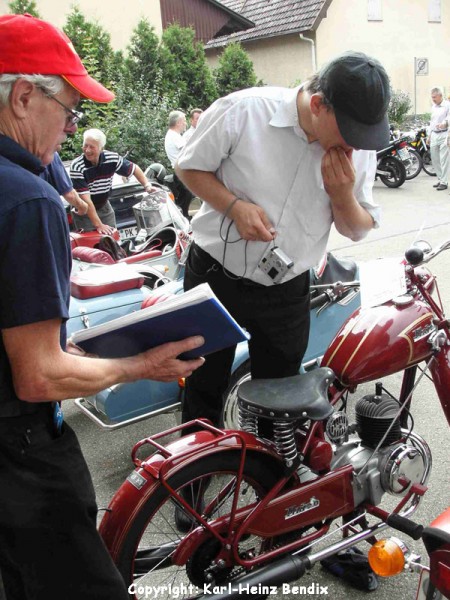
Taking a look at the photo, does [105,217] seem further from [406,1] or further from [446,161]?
[406,1]

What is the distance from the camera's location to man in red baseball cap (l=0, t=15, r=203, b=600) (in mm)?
1320

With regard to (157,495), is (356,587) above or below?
below

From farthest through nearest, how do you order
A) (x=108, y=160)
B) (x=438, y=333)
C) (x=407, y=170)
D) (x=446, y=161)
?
(x=407, y=170)
(x=446, y=161)
(x=108, y=160)
(x=438, y=333)

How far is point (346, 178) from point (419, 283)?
547 mm

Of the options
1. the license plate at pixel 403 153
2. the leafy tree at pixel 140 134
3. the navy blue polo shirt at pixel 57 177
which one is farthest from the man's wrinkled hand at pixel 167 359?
the license plate at pixel 403 153

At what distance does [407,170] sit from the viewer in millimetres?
12922

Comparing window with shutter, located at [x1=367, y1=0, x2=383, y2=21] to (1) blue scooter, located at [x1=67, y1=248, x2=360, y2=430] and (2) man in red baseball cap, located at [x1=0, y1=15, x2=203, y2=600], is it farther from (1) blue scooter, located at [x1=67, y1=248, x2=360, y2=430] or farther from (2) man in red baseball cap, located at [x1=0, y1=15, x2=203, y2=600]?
(2) man in red baseball cap, located at [x1=0, y1=15, x2=203, y2=600]

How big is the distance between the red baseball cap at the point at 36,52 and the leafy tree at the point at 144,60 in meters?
13.1

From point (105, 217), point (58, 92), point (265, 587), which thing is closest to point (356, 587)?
point (265, 587)

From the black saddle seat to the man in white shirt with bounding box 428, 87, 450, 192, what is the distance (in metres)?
10.5

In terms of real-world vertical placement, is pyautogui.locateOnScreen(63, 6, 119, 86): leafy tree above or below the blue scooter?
above

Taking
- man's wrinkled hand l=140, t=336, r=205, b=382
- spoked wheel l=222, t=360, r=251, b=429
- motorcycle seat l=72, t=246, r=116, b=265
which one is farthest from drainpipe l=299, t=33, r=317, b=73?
man's wrinkled hand l=140, t=336, r=205, b=382

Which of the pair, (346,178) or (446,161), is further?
(446,161)

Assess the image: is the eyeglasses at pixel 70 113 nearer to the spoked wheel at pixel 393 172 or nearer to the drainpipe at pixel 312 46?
the spoked wheel at pixel 393 172
